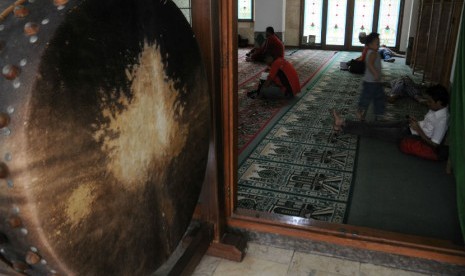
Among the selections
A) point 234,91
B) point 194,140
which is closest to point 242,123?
point 234,91

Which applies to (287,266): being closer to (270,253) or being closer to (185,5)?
(270,253)

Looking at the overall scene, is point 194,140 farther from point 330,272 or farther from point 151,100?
point 330,272

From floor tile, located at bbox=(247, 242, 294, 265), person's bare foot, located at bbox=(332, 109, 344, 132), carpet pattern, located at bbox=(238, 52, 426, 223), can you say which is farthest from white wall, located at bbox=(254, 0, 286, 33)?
floor tile, located at bbox=(247, 242, 294, 265)

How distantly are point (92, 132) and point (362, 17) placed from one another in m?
12.3

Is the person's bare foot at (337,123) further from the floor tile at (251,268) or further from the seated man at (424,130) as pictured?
the floor tile at (251,268)

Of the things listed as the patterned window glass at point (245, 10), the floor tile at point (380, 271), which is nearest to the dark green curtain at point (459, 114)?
the floor tile at point (380, 271)

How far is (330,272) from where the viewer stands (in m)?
2.27

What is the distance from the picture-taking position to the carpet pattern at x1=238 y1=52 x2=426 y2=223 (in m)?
3.08

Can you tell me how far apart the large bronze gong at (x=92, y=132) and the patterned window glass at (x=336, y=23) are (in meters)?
11.5

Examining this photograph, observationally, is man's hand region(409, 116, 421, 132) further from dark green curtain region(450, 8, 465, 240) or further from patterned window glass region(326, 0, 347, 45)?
patterned window glass region(326, 0, 347, 45)

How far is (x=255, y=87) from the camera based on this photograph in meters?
7.08

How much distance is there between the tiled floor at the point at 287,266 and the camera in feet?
7.46

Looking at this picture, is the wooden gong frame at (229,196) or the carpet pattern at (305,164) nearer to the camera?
the wooden gong frame at (229,196)

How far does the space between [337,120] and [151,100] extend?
3.39 m
